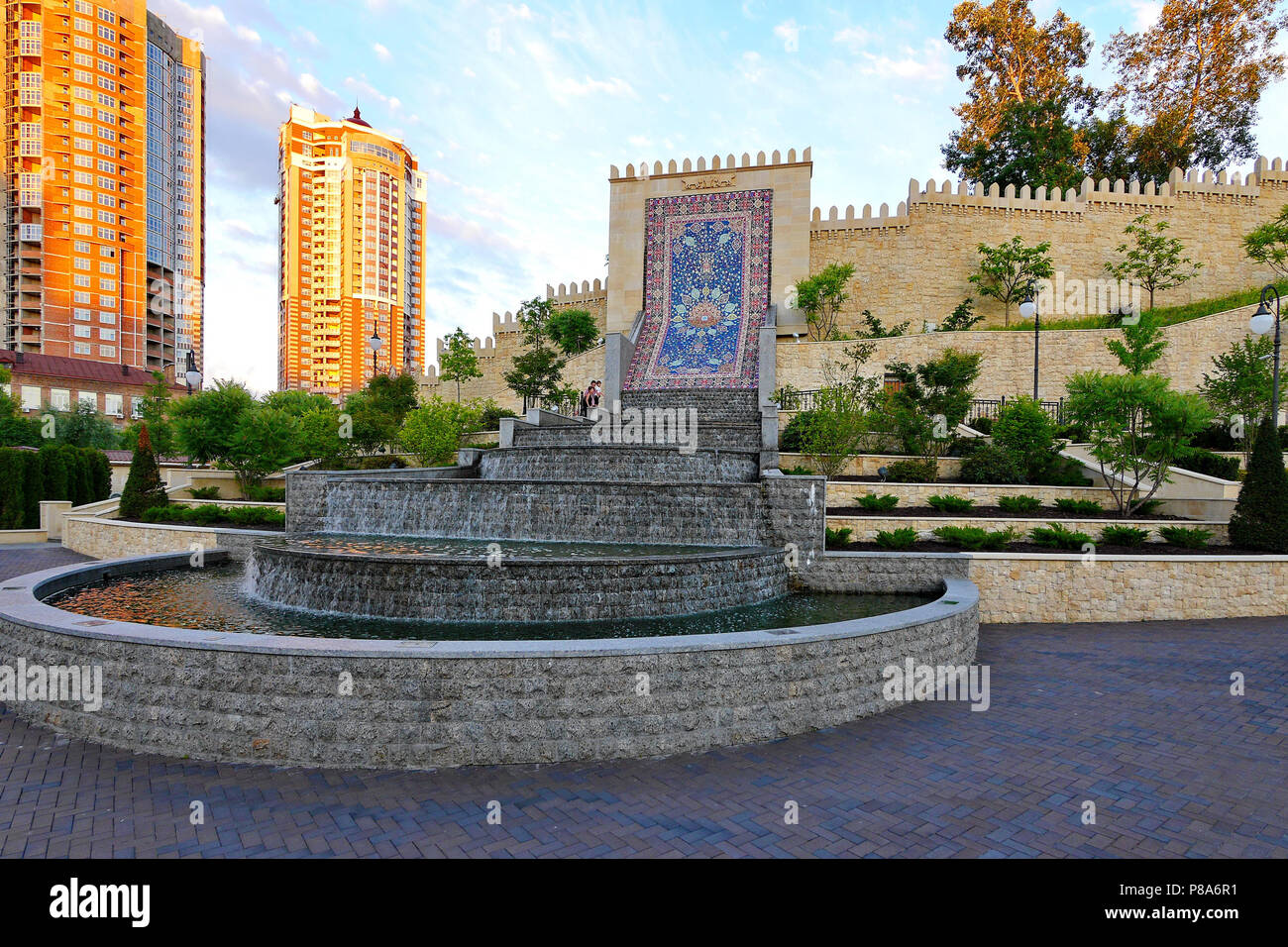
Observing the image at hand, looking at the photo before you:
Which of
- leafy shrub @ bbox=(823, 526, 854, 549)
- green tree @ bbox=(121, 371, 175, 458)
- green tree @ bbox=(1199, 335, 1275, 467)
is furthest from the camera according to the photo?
green tree @ bbox=(121, 371, 175, 458)

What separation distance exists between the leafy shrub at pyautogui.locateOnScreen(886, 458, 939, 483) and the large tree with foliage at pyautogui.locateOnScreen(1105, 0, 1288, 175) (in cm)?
3167

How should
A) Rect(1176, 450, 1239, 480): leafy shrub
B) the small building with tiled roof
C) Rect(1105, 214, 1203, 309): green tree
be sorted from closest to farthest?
Rect(1176, 450, 1239, 480): leafy shrub
Rect(1105, 214, 1203, 309): green tree
the small building with tiled roof

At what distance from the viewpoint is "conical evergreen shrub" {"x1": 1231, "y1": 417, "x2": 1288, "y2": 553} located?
34.9 feet

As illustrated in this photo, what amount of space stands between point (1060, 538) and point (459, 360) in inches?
1024

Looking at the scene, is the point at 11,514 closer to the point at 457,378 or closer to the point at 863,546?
the point at 457,378

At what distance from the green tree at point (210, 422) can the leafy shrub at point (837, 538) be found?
1513 centimetres

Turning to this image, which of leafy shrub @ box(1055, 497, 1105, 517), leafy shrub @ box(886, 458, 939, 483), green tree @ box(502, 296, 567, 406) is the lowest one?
leafy shrub @ box(1055, 497, 1105, 517)

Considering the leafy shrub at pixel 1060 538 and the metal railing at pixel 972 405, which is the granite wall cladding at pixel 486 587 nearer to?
the leafy shrub at pixel 1060 538

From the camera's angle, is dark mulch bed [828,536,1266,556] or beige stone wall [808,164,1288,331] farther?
beige stone wall [808,164,1288,331]

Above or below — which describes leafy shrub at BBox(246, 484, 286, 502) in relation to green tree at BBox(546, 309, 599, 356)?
below

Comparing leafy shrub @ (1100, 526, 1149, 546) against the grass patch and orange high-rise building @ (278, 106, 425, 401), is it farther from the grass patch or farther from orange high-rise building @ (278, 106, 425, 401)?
orange high-rise building @ (278, 106, 425, 401)

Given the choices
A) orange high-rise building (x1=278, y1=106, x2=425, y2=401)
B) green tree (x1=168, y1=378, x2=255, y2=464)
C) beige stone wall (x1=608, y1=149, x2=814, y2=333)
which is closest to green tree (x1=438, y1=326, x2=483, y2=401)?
beige stone wall (x1=608, y1=149, x2=814, y2=333)

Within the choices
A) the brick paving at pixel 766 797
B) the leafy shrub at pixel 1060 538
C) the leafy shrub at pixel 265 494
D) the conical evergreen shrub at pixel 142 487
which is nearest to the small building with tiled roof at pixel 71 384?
the leafy shrub at pixel 265 494

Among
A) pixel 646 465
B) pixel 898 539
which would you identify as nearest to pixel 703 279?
pixel 646 465
